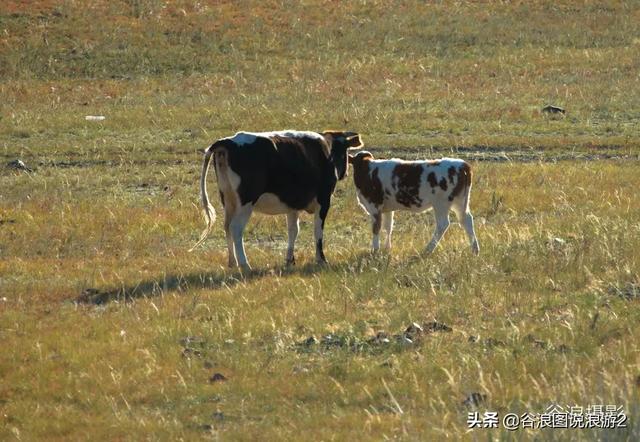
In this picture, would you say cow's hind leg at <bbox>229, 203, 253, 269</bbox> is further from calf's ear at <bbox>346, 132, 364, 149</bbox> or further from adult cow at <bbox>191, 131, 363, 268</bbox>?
calf's ear at <bbox>346, 132, 364, 149</bbox>

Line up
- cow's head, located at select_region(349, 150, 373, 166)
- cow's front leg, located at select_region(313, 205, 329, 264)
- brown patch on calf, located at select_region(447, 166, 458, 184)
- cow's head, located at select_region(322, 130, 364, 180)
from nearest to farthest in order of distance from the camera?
cow's front leg, located at select_region(313, 205, 329, 264), brown patch on calf, located at select_region(447, 166, 458, 184), cow's head, located at select_region(349, 150, 373, 166), cow's head, located at select_region(322, 130, 364, 180)

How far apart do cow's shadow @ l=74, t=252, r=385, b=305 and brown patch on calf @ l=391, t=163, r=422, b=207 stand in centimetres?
104

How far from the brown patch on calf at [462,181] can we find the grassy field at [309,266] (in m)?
0.63

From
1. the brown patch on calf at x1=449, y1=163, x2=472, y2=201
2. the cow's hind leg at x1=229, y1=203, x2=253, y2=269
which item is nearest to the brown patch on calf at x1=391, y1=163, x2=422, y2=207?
the brown patch on calf at x1=449, y1=163, x2=472, y2=201

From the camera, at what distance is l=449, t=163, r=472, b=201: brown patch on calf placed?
15445 millimetres

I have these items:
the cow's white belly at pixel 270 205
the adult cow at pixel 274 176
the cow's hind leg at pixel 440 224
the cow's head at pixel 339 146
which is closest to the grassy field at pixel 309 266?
the cow's hind leg at pixel 440 224

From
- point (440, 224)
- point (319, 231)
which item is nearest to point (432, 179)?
point (440, 224)

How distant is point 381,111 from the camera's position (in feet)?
97.4

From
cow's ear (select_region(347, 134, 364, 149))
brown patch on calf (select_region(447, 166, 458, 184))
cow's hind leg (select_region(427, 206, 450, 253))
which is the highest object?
cow's ear (select_region(347, 134, 364, 149))

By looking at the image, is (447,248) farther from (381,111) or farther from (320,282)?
(381,111)

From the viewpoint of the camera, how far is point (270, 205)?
51.0 feet

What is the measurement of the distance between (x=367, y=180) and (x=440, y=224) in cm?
109

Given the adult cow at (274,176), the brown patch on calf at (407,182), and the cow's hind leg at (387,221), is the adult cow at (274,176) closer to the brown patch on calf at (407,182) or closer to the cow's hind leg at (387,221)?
the cow's hind leg at (387,221)

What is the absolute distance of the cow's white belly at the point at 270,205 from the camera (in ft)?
50.7
